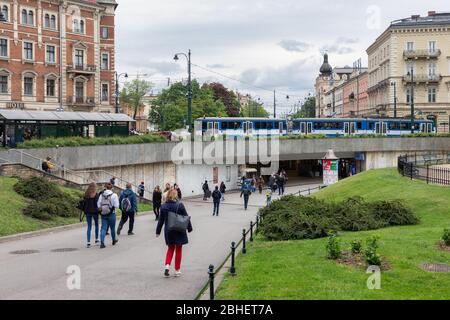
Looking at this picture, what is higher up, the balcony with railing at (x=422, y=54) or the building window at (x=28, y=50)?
the balcony with railing at (x=422, y=54)

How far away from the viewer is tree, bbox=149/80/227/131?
254ft

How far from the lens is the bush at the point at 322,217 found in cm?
1636

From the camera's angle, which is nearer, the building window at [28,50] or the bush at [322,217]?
the bush at [322,217]

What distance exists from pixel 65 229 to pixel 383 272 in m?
12.1

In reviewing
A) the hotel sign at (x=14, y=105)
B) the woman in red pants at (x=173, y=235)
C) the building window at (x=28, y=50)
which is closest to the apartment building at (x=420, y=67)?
the building window at (x=28, y=50)

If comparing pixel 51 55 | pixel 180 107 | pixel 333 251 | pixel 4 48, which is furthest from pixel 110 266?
pixel 180 107

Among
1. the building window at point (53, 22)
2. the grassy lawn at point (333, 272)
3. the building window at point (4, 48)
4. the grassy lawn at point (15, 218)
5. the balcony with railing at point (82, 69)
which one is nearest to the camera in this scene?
the grassy lawn at point (333, 272)

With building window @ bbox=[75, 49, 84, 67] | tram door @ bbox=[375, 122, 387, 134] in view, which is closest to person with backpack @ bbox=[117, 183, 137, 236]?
building window @ bbox=[75, 49, 84, 67]

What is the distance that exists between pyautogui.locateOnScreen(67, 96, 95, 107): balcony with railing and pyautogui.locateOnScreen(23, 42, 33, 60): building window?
5.49 meters

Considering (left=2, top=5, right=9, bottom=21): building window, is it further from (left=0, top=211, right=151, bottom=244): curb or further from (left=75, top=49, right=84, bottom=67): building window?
(left=0, top=211, right=151, bottom=244): curb

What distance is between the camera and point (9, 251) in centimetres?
1499

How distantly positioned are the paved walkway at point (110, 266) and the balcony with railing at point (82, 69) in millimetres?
39528

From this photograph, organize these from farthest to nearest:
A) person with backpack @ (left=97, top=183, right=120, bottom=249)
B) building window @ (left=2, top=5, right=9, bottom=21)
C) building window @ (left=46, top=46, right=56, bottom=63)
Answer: building window @ (left=46, top=46, right=56, bottom=63) → building window @ (left=2, top=5, right=9, bottom=21) → person with backpack @ (left=97, top=183, right=120, bottom=249)

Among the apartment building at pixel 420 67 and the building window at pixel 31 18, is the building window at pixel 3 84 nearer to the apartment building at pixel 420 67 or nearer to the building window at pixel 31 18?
the building window at pixel 31 18
